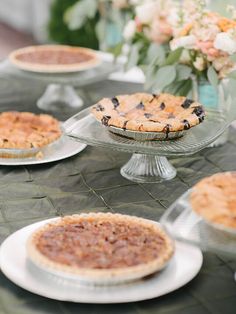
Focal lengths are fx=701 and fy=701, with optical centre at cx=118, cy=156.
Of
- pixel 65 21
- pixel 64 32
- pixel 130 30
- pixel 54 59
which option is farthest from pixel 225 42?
pixel 64 32

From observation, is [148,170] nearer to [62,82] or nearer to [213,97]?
[213,97]

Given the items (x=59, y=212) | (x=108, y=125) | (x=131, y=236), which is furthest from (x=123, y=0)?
(x=131, y=236)

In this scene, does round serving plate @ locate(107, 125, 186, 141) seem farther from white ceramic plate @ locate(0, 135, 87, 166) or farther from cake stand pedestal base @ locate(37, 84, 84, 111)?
cake stand pedestal base @ locate(37, 84, 84, 111)

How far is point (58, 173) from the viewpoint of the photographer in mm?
1795

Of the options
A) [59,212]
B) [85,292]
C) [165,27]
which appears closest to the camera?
[85,292]

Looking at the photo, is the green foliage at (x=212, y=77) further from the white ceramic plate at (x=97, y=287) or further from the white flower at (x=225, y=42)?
the white ceramic plate at (x=97, y=287)

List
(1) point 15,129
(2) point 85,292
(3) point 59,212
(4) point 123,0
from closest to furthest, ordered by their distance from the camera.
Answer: (2) point 85,292
(3) point 59,212
(1) point 15,129
(4) point 123,0

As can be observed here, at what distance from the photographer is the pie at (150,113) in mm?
1637

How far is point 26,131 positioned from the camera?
1.93 metres

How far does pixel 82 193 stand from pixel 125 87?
993mm

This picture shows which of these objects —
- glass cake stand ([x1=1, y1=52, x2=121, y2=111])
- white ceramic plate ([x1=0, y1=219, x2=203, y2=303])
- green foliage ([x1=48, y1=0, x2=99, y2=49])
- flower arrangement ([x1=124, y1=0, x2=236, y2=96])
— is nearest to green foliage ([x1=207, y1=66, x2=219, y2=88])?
flower arrangement ([x1=124, y1=0, x2=236, y2=96])

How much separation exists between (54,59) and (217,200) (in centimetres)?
144

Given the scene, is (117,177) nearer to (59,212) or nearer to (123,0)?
(59,212)

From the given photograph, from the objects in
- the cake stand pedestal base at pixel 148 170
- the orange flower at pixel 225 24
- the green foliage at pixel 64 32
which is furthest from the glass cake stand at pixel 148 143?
the green foliage at pixel 64 32
